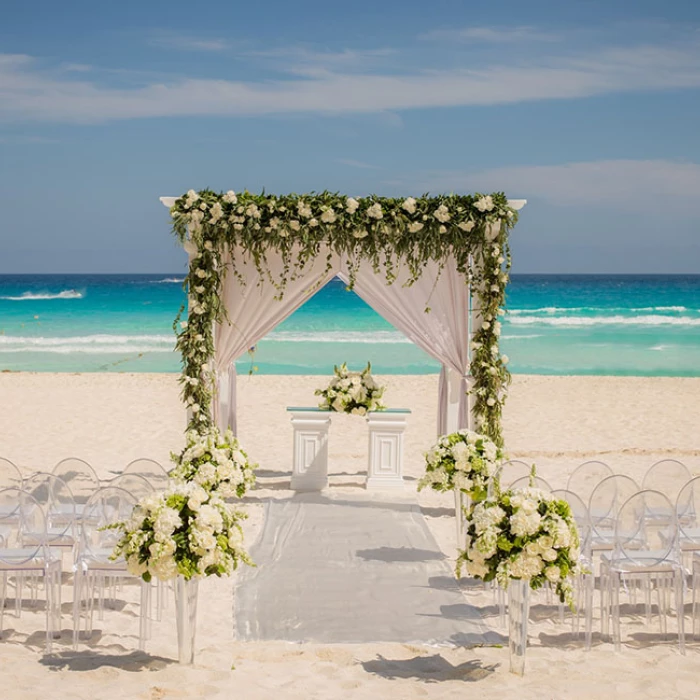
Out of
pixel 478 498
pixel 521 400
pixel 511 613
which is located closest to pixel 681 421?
pixel 521 400

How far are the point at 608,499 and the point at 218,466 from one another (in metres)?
2.72

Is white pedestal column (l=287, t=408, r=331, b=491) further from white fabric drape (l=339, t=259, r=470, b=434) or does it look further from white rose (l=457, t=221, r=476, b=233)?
white rose (l=457, t=221, r=476, b=233)

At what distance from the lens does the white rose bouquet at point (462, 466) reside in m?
6.92

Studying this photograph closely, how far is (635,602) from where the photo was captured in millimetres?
6301

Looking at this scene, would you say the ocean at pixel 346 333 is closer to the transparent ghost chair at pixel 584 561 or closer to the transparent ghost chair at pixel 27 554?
the transparent ghost chair at pixel 27 554

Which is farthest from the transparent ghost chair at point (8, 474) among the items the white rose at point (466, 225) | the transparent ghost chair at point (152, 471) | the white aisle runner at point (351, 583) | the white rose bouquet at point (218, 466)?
the white rose at point (466, 225)

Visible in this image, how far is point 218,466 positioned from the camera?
6.76 meters

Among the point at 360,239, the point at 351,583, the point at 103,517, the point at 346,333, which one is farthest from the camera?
the point at 346,333

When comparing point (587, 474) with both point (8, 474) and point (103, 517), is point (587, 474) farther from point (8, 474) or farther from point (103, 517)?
point (8, 474)

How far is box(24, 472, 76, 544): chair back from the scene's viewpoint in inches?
249

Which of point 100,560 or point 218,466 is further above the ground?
point 218,466

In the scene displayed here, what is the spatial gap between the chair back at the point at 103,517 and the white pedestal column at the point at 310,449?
13.1ft

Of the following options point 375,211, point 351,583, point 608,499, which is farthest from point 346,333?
point 608,499

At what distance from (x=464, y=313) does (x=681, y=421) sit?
7.04 m
